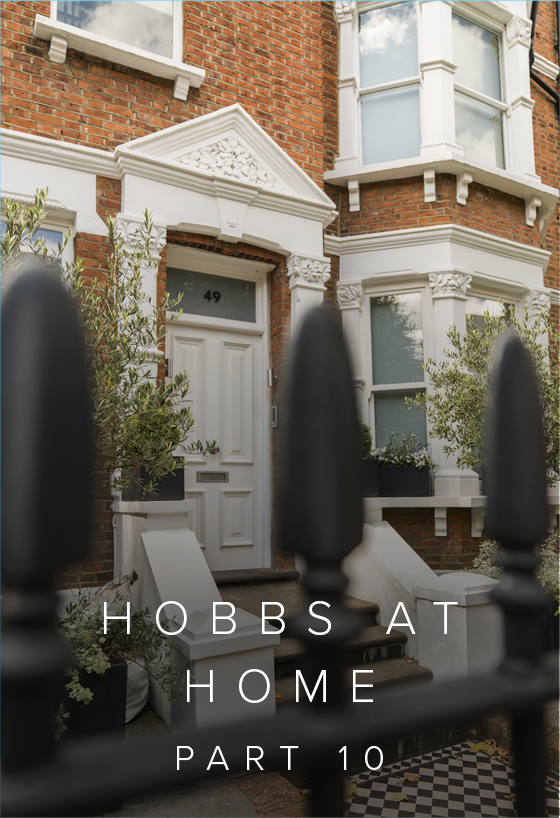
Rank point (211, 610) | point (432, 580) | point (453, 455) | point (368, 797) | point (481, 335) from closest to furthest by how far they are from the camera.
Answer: point (368, 797)
point (211, 610)
point (432, 580)
point (481, 335)
point (453, 455)

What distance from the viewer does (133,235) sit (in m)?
5.26

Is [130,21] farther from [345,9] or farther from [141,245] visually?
[345,9]

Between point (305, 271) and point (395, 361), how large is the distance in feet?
5.76

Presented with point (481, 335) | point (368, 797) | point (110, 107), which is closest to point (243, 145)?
point (110, 107)

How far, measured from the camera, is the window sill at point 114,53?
5031 mm

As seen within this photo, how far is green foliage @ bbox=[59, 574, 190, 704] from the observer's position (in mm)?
3133

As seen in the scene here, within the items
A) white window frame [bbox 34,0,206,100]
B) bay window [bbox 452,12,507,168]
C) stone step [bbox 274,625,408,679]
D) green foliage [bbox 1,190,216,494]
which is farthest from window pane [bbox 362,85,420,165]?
stone step [bbox 274,625,408,679]

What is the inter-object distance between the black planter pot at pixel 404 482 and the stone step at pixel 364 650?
1.77 m

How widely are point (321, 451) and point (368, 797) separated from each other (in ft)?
12.1

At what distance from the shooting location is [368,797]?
3.49 meters

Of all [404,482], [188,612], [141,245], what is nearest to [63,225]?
[141,245]

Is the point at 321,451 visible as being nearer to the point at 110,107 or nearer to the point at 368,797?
the point at 368,797

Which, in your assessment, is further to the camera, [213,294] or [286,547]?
→ [213,294]

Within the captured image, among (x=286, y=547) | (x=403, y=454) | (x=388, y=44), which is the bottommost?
(x=286, y=547)
